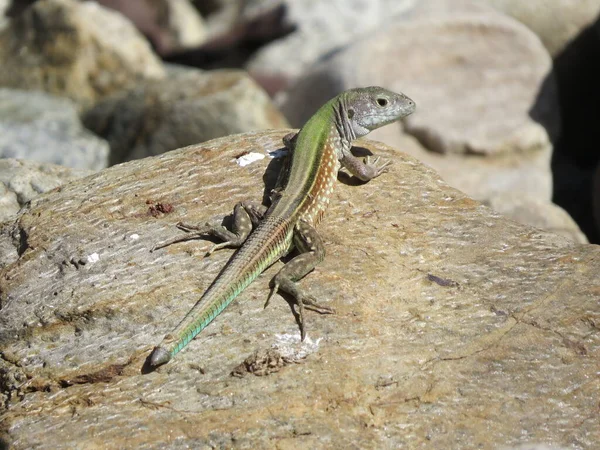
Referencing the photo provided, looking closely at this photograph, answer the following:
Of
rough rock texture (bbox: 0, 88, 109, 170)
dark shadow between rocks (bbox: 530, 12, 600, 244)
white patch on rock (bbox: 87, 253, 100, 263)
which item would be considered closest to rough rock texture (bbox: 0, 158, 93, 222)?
white patch on rock (bbox: 87, 253, 100, 263)

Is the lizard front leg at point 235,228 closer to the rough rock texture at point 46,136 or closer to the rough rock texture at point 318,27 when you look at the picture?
the rough rock texture at point 46,136

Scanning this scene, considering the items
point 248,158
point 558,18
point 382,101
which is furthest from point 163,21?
point 248,158

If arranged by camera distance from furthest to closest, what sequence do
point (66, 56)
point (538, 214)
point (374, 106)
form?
point (66, 56)
point (538, 214)
point (374, 106)

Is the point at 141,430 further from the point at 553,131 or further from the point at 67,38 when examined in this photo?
the point at 67,38

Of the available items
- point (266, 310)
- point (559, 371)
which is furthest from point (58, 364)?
point (559, 371)

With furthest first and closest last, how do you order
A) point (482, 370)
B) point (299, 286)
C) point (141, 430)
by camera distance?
point (299, 286)
point (482, 370)
point (141, 430)

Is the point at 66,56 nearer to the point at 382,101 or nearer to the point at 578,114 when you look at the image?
the point at 382,101
